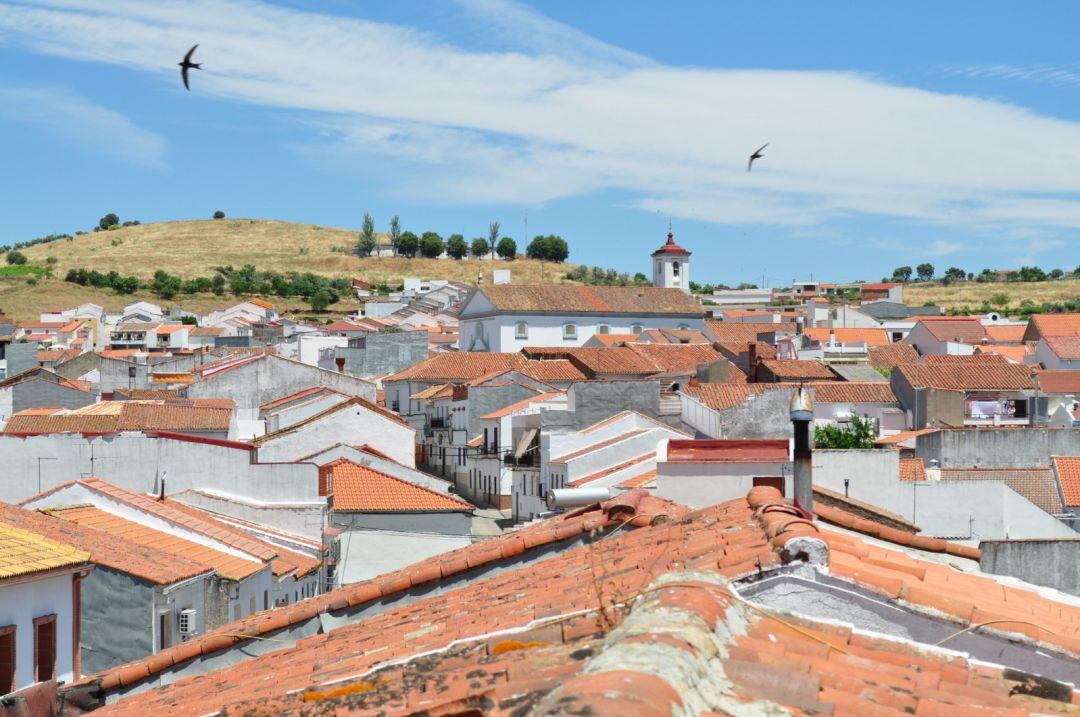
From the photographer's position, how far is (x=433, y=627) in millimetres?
7172

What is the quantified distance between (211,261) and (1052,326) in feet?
374

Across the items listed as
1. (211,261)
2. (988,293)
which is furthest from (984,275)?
(211,261)

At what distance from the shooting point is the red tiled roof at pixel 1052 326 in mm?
69094

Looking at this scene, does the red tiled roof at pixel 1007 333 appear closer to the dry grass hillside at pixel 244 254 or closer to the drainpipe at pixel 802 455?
the dry grass hillside at pixel 244 254

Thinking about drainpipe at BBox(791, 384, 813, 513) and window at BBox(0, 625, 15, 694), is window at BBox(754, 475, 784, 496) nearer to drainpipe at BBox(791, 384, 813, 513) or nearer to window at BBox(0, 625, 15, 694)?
drainpipe at BBox(791, 384, 813, 513)

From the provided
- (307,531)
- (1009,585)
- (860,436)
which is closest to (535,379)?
(860,436)

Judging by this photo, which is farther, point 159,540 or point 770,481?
point 159,540

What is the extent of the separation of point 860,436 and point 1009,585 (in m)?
25.3

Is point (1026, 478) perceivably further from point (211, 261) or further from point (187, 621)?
point (211, 261)

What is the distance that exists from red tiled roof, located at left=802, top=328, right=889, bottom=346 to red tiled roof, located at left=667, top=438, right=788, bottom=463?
58269 millimetres

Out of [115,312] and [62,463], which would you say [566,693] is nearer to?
[62,463]

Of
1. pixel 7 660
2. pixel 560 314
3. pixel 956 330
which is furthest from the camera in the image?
pixel 560 314

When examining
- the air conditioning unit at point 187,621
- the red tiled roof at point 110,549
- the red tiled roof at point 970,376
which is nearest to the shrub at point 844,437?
the red tiled roof at point 970,376

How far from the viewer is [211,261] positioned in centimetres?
16300
